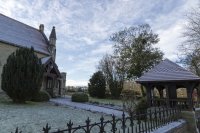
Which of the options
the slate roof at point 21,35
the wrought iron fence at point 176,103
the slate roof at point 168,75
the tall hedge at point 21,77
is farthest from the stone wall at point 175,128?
the slate roof at point 21,35

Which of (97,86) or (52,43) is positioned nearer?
(52,43)

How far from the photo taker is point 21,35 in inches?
1003

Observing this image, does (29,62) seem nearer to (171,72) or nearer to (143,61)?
(171,72)

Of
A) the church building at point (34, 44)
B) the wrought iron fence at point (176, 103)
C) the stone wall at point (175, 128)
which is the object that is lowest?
the stone wall at point (175, 128)

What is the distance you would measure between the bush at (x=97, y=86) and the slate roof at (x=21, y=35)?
9379 mm

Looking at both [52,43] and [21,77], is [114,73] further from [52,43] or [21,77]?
[21,77]

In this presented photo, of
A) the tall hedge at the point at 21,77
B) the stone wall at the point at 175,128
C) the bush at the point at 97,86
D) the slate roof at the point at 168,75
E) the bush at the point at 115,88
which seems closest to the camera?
the stone wall at the point at 175,128

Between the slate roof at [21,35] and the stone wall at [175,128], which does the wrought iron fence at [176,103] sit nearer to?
the stone wall at [175,128]

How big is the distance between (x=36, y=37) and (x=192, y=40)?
21077 mm

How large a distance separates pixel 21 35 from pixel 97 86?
14.2 metres

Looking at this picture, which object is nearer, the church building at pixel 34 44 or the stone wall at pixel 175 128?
the stone wall at pixel 175 128

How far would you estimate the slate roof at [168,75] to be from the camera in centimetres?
1068

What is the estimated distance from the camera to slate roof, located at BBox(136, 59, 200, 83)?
35.0ft

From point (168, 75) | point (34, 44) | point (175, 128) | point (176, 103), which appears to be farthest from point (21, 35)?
point (175, 128)
